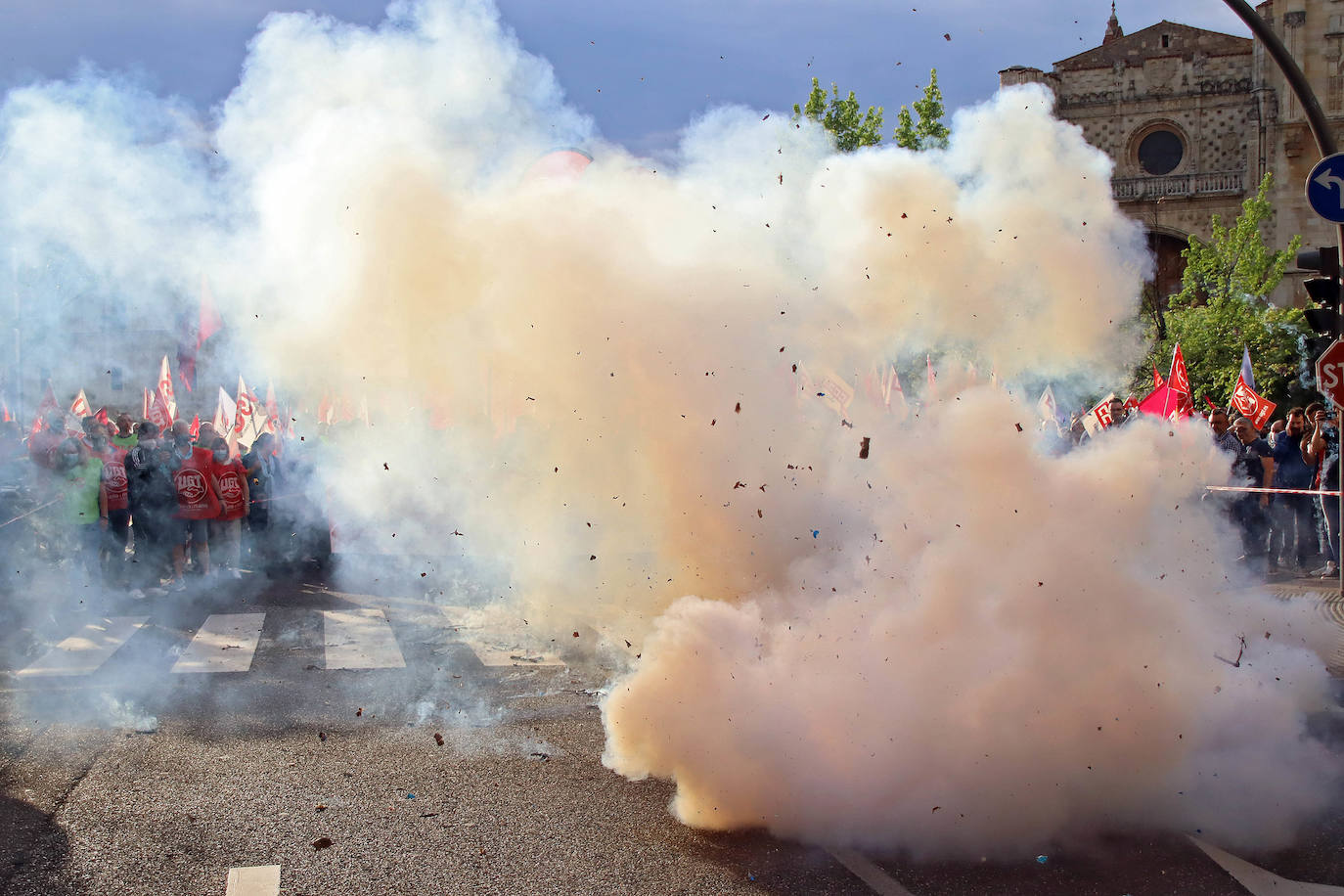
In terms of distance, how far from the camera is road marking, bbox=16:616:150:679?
6996 mm

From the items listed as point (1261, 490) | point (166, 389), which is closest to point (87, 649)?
point (166, 389)

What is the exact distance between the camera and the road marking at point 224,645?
7098 mm

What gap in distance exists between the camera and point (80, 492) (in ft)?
31.3

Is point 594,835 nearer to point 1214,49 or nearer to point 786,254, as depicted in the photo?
point 786,254

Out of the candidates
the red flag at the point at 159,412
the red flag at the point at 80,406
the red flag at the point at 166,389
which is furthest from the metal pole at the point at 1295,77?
the red flag at the point at 80,406

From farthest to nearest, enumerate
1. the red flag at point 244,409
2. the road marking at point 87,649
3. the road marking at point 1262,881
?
the red flag at point 244,409 < the road marking at point 87,649 < the road marking at point 1262,881

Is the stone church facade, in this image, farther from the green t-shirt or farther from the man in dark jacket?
the green t-shirt

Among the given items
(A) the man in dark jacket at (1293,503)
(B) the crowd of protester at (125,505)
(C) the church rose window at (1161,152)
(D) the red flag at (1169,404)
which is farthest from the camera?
(C) the church rose window at (1161,152)

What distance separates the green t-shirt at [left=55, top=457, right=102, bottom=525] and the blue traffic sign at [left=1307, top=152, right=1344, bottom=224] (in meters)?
10.1

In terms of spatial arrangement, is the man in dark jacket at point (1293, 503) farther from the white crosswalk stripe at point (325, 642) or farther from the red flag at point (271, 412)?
the red flag at point (271, 412)

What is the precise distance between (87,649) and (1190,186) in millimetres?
36712

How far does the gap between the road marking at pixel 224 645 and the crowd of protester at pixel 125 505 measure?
140 cm

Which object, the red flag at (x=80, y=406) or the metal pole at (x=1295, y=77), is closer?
the metal pole at (x=1295, y=77)

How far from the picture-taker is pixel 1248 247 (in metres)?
28.0
